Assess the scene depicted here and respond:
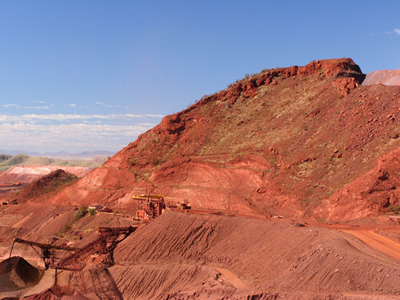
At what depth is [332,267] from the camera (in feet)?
74.9

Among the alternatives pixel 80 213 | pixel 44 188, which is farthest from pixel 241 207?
pixel 44 188

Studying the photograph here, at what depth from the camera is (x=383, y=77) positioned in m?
68.9

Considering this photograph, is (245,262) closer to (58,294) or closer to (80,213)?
(58,294)

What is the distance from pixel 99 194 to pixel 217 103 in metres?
26.0

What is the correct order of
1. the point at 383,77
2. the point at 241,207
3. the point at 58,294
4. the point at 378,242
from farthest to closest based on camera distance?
1. the point at 383,77
2. the point at 241,207
3. the point at 58,294
4. the point at 378,242

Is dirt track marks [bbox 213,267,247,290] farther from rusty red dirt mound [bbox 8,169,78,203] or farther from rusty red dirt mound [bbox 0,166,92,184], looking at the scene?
rusty red dirt mound [bbox 0,166,92,184]

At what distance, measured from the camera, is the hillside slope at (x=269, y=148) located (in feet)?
148

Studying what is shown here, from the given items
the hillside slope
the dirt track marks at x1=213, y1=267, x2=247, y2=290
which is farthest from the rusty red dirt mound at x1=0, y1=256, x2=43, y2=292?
the hillside slope

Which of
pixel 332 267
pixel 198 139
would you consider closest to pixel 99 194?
pixel 198 139

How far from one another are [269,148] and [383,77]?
91.3 feet

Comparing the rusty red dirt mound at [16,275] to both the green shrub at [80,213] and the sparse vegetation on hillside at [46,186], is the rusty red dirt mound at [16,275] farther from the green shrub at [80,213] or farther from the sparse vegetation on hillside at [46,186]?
the sparse vegetation on hillside at [46,186]

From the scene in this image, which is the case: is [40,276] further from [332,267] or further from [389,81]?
[389,81]

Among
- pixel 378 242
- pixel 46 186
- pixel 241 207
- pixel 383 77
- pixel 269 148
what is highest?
pixel 383 77

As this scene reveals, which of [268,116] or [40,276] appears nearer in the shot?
[40,276]
